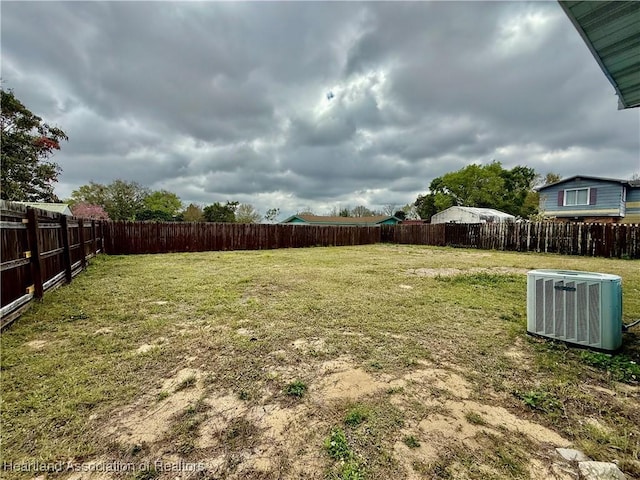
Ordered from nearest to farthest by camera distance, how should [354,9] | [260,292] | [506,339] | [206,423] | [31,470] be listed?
[31,470] → [206,423] → [506,339] → [260,292] → [354,9]

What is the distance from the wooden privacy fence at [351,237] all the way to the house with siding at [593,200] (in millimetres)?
7413

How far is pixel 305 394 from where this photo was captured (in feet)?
5.65

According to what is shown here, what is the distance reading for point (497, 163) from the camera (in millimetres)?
28734

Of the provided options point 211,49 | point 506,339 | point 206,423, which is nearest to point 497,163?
point 211,49

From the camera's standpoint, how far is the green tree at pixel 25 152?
1231 centimetres

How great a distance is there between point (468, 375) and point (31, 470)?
8.15 ft

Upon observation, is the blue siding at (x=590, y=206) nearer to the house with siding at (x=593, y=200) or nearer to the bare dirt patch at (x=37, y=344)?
the house with siding at (x=593, y=200)

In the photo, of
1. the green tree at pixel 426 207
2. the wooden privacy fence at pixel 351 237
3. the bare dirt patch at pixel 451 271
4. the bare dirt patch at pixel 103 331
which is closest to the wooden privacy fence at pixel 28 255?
the bare dirt patch at pixel 103 331

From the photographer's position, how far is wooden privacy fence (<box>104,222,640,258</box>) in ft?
32.8

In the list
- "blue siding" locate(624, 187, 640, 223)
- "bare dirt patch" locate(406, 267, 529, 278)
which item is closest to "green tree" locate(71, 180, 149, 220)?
"bare dirt patch" locate(406, 267, 529, 278)

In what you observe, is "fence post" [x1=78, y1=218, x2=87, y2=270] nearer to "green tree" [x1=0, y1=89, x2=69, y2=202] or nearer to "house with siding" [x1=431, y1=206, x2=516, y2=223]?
"green tree" [x1=0, y1=89, x2=69, y2=202]

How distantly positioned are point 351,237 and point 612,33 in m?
14.8

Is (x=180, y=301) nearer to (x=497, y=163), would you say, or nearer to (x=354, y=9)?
(x=354, y=9)

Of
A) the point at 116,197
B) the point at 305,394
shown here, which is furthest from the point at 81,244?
the point at 116,197
